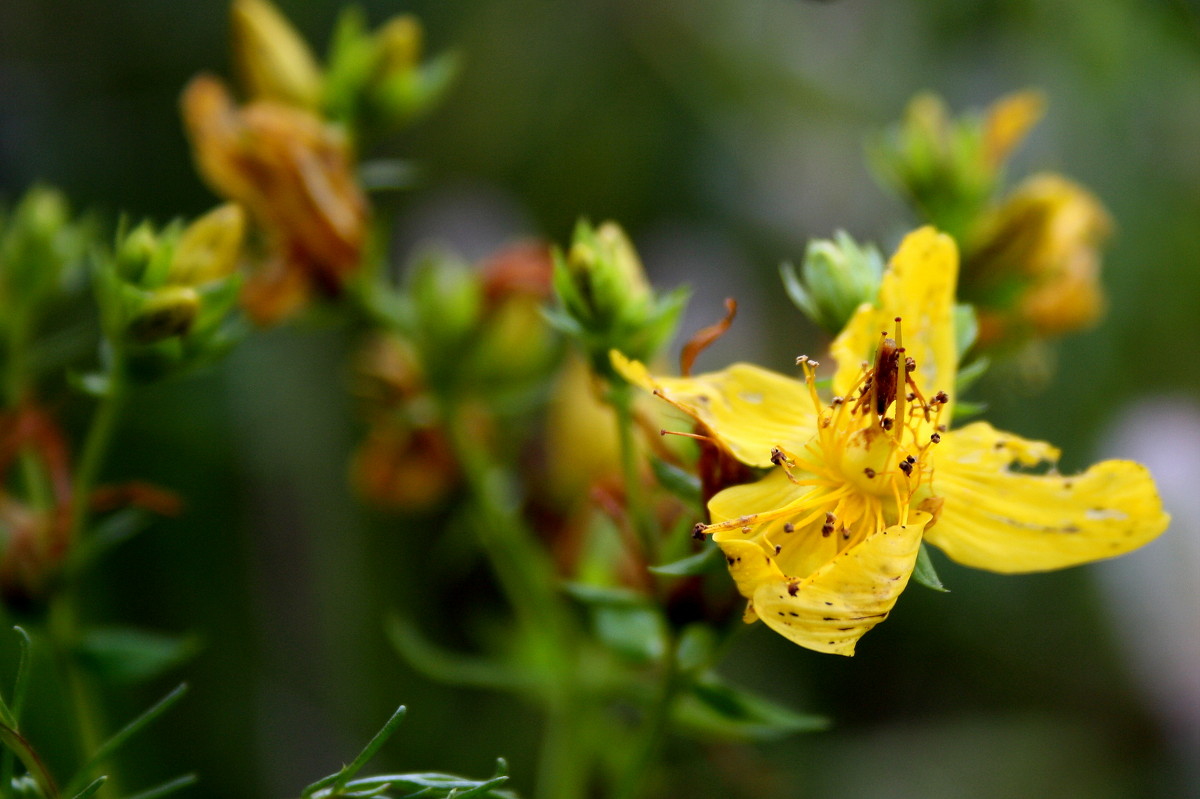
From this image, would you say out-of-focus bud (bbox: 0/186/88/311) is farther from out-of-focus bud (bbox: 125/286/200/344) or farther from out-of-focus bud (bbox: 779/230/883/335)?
out-of-focus bud (bbox: 779/230/883/335)

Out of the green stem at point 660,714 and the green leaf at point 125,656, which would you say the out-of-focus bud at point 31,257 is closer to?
the green leaf at point 125,656

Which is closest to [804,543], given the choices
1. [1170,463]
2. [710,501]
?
[710,501]

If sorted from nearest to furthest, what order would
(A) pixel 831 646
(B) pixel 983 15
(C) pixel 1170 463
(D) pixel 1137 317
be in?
1. (A) pixel 831 646
2. (C) pixel 1170 463
3. (D) pixel 1137 317
4. (B) pixel 983 15

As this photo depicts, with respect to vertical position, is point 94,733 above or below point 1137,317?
below

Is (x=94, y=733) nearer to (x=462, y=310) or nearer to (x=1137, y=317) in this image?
(x=462, y=310)

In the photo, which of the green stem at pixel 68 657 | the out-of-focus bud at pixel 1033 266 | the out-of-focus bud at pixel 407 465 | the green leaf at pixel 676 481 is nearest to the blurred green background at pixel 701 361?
the out-of-focus bud at pixel 1033 266

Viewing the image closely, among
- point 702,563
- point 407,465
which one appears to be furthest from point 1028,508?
point 407,465

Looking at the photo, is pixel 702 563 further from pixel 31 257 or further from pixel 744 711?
pixel 31 257
